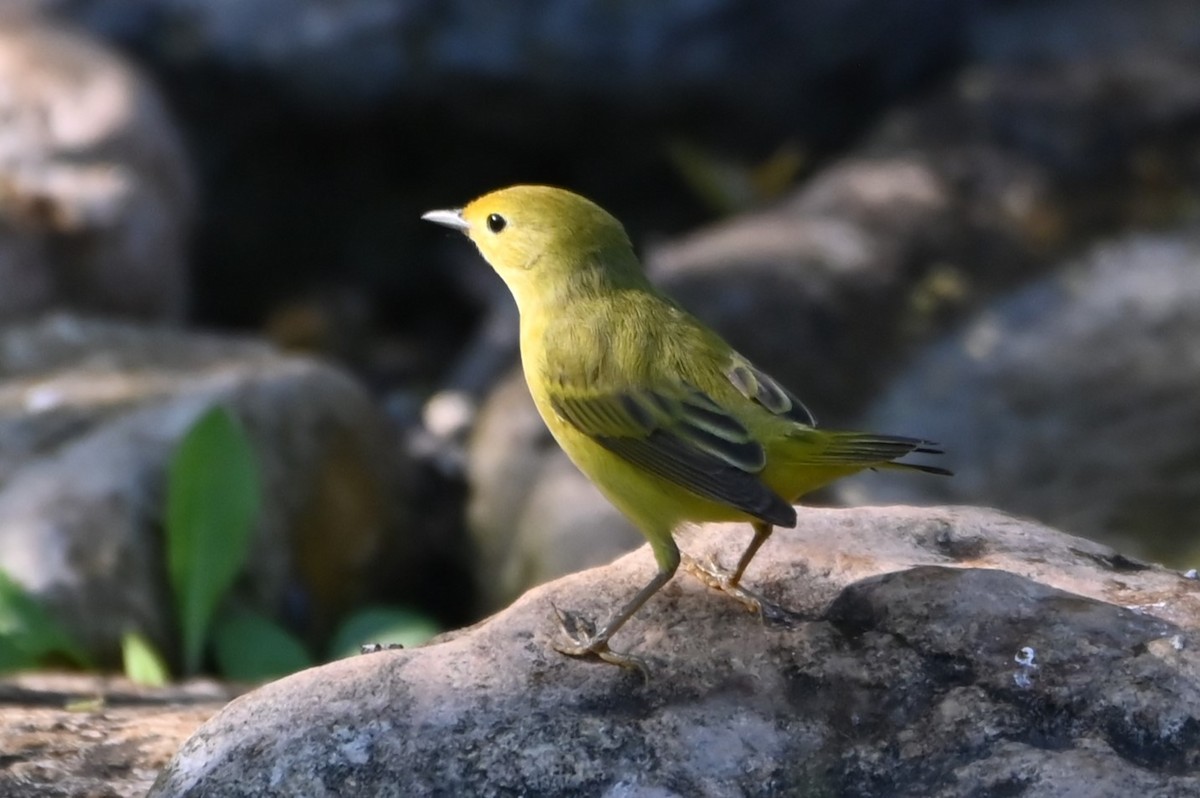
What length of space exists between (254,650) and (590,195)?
17.4 ft

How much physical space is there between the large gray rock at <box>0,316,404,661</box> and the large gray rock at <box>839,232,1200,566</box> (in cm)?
235

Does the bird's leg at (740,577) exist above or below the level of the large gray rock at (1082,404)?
below

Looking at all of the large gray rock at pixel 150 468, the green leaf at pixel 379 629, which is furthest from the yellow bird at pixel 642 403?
the large gray rock at pixel 150 468

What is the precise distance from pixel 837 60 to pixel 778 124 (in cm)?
56

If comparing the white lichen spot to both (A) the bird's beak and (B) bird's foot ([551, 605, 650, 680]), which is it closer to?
(B) bird's foot ([551, 605, 650, 680])

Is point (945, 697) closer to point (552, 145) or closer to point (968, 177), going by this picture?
point (968, 177)

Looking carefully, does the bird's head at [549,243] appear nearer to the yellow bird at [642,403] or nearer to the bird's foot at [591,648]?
the yellow bird at [642,403]

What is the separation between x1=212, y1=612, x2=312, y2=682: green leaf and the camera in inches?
204

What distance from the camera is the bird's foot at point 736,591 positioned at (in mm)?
3355

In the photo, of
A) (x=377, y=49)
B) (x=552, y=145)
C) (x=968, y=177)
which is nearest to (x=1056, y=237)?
(x=968, y=177)

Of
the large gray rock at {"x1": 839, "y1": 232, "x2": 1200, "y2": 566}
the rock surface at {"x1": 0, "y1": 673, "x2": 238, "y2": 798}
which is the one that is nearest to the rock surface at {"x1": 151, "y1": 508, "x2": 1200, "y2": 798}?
the rock surface at {"x1": 0, "y1": 673, "x2": 238, "y2": 798}

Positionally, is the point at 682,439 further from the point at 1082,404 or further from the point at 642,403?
the point at 1082,404

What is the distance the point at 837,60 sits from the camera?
31.5 ft

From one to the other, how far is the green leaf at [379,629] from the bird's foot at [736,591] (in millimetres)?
1926
